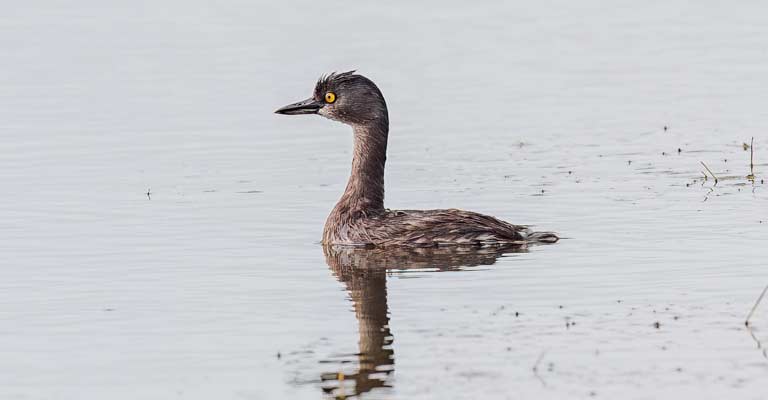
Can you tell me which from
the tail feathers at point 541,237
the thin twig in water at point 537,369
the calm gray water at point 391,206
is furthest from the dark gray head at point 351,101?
the thin twig in water at point 537,369

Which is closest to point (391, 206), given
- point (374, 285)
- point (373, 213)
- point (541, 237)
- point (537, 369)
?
point (373, 213)

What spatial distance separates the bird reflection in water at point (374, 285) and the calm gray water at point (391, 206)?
0.06 m

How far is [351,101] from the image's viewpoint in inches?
851

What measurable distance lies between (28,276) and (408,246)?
4509 millimetres

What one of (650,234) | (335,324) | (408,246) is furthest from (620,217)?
(335,324)

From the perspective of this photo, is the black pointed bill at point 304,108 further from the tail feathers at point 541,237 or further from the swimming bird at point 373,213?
the tail feathers at point 541,237

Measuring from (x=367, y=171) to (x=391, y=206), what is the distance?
189cm

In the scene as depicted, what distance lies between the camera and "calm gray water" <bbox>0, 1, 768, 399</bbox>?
14.2 metres

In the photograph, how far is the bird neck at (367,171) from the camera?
838 inches

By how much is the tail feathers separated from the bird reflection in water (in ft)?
0.87

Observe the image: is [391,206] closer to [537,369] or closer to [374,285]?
[374,285]

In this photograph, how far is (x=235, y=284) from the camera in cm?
1808

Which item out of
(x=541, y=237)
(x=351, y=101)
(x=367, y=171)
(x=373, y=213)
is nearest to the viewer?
(x=541, y=237)

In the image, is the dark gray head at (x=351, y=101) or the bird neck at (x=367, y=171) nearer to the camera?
the bird neck at (x=367, y=171)
